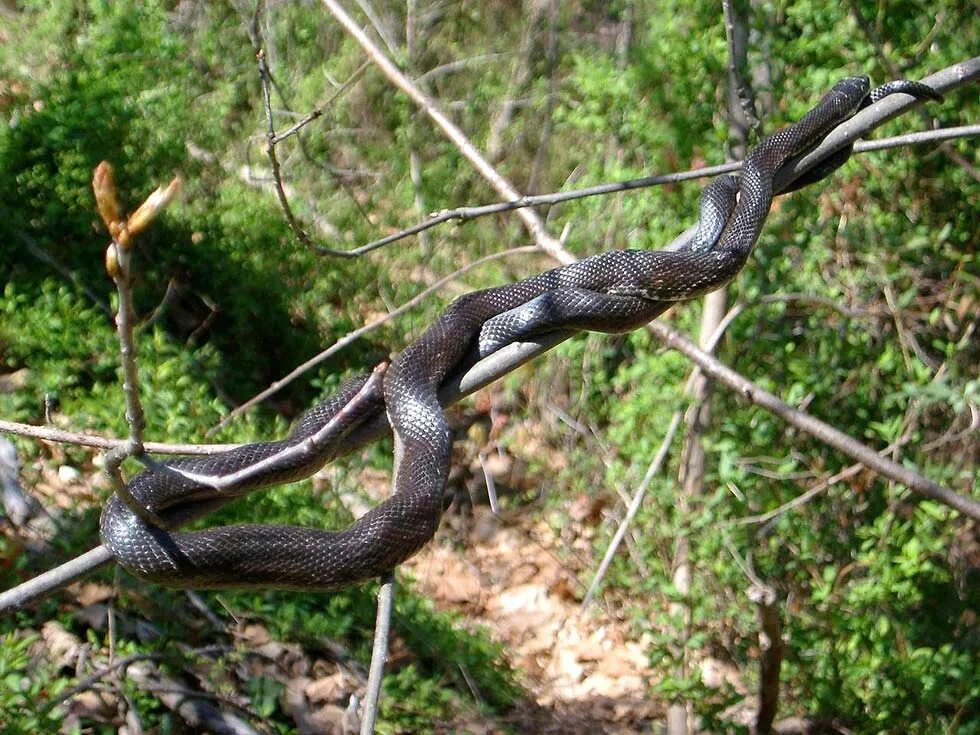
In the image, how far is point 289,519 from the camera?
482 centimetres

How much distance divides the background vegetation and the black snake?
4.85ft

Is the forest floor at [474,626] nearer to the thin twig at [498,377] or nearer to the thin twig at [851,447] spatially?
the thin twig at [498,377]

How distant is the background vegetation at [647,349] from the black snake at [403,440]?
148cm

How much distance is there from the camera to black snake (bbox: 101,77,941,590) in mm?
2525

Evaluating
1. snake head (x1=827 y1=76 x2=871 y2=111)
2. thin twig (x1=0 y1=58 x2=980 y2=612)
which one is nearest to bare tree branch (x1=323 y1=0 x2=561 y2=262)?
thin twig (x1=0 y1=58 x2=980 y2=612)

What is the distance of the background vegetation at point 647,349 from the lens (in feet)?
15.8

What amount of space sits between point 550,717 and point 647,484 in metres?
→ 1.49

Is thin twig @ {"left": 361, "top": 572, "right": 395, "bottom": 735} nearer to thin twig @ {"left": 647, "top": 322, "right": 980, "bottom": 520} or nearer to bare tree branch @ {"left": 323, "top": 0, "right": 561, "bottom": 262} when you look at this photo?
thin twig @ {"left": 647, "top": 322, "right": 980, "bottom": 520}

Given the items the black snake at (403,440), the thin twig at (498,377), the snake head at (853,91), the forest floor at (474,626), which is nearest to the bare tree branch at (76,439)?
the black snake at (403,440)

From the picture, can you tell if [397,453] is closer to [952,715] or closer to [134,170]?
[952,715]

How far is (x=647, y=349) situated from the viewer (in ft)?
20.5

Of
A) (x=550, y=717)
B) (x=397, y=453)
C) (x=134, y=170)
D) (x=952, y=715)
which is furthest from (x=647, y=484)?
(x=134, y=170)

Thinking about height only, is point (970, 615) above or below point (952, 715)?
above

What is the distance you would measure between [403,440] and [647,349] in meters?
3.75
